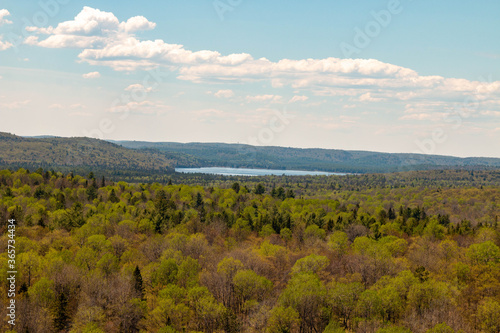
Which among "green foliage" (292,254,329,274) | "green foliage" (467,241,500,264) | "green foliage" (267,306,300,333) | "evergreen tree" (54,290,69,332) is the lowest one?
"evergreen tree" (54,290,69,332)

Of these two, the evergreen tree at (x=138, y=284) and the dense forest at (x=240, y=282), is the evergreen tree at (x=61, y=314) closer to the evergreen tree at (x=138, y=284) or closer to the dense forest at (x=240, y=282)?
the dense forest at (x=240, y=282)

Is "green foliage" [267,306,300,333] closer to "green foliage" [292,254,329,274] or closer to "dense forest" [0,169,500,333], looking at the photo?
"dense forest" [0,169,500,333]

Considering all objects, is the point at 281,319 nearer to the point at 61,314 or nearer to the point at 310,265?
the point at 310,265

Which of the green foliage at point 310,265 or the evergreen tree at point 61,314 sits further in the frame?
the green foliage at point 310,265

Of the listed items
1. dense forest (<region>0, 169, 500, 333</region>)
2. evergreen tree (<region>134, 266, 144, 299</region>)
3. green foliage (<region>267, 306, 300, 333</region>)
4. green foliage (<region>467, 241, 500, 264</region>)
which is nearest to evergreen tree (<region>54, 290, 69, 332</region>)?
dense forest (<region>0, 169, 500, 333</region>)

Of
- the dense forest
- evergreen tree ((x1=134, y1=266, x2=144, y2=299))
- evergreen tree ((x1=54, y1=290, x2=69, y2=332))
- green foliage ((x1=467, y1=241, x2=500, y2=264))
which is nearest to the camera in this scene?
the dense forest

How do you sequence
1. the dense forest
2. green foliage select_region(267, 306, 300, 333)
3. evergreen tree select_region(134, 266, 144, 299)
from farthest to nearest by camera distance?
evergreen tree select_region(134, 266, 144, 299), the dense forest, green foliage select_region(267, 306, 300, 333)

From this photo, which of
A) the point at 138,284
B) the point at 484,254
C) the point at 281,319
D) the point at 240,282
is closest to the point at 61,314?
the point at 138,284

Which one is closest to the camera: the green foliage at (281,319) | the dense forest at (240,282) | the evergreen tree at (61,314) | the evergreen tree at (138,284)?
the green foliage at (281,319)

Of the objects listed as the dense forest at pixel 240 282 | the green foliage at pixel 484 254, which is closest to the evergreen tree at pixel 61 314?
the dense forest at pixel 240 282

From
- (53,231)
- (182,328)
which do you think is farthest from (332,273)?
(53,231)

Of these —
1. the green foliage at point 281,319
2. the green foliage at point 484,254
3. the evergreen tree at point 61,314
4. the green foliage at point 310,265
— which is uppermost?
the green foliage at point 484,254

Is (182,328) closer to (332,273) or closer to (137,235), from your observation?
(332,273)

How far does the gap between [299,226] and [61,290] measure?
68.3 m
